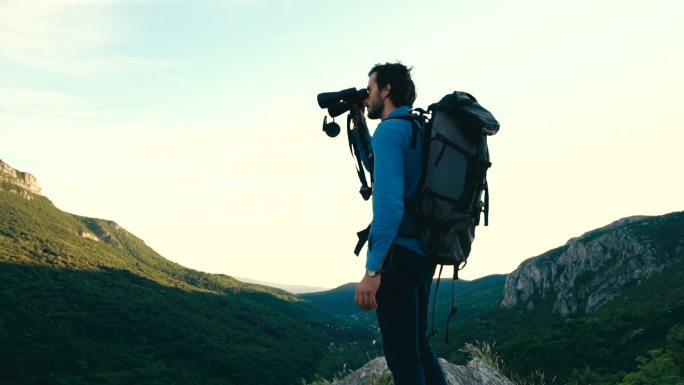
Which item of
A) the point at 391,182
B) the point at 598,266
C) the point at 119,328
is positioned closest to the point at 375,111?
the point at 391,182

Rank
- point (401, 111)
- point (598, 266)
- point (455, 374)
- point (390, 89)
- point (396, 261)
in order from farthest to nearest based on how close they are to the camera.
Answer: point (598, 266) < point (455, 374) < point (390, 89) < point (401, 111) < point (396, 261)

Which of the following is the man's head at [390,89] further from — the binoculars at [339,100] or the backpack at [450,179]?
the binoculars at [339,100]

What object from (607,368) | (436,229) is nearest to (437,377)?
(436,229)

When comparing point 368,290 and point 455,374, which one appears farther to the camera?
point 455,374

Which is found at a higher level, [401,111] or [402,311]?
[401,111]

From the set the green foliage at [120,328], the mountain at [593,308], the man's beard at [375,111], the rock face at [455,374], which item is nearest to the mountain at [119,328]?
the green foliage at [120,328]

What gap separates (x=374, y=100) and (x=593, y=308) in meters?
108

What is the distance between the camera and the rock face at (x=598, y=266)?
93.9m

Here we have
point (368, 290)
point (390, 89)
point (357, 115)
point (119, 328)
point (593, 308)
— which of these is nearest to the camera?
point (368, 290)

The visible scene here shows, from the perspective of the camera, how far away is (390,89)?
3305 mm

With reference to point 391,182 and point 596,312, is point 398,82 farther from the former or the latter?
point 596,312

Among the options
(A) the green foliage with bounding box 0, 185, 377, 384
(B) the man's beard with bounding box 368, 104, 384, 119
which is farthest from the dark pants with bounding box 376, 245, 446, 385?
(A) the green foliage with bounding box 0, 185, 377, 384

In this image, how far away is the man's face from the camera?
3.35 metres

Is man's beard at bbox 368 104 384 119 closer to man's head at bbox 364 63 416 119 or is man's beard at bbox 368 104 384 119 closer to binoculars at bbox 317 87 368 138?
man's head at bbox 364 63 416 119
